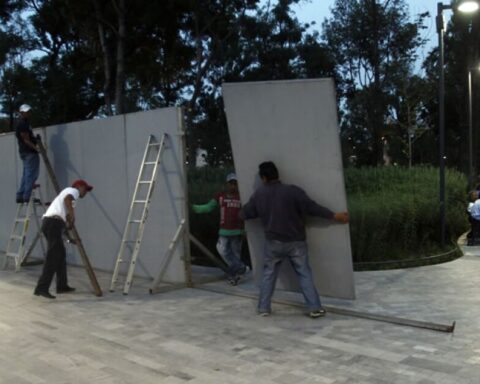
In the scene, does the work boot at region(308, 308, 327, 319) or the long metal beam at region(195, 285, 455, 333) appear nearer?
the long metal beam at region(195, 285, 455, 333)

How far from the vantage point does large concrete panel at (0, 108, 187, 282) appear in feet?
29.4

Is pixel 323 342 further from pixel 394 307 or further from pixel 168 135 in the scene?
pixel 168 135

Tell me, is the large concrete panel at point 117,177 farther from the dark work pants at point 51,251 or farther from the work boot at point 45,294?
the work boot at point 45,294

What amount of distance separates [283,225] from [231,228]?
2.30 metres

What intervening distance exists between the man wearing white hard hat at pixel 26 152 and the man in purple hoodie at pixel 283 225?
A: 5.28 metres

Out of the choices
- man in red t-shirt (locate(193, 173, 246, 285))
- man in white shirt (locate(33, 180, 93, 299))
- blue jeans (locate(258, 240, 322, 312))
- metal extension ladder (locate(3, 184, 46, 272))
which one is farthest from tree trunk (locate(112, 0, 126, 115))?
blue jeans (locate(258, 240, 322, 312))

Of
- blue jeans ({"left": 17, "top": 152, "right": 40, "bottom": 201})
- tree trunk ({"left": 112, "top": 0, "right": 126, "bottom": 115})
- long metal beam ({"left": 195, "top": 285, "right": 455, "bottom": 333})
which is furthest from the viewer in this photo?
tree trunk ({"left": 112, "top": 0, "right": 126, "bottom": 115})

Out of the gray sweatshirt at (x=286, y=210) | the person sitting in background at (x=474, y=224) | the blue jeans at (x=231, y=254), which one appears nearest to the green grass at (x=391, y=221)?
the person sitting in background at (x=474, y=224)

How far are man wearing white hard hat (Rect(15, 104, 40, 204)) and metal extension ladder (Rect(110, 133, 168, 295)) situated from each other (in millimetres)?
2379

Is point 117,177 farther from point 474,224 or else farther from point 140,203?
point 474,224

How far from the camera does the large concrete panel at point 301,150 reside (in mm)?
6668

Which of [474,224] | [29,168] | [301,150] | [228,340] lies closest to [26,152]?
[29,168]

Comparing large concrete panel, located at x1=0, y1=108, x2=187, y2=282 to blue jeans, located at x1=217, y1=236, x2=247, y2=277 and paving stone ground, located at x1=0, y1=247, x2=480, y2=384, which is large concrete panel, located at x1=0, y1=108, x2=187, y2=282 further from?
paving stone ground, located at x1=0, y1=247, x2=480, y2=384

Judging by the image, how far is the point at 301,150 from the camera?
688 centimetres
